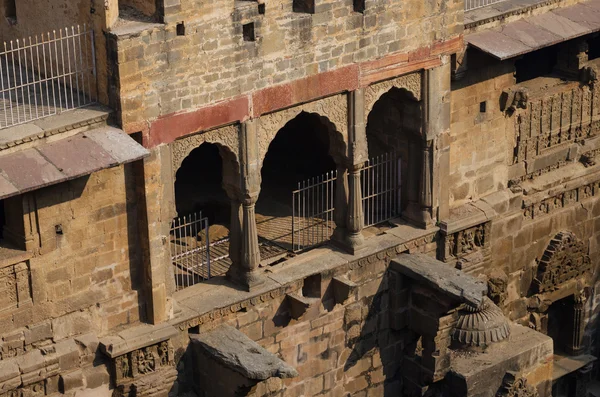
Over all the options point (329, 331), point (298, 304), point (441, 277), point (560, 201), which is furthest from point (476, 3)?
point (298, 304)

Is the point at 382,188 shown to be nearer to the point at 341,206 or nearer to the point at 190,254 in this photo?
the point at 341,206

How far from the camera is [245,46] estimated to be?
65.3 feet

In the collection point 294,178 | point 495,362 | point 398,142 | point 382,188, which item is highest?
point 398,142

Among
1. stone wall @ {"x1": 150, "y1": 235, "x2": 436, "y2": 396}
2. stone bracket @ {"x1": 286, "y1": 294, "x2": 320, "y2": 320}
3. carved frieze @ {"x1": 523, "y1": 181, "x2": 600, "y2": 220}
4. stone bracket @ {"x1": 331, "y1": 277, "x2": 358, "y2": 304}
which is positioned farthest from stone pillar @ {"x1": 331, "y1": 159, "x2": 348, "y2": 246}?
carved frieze @ {"x1": 523, "y1": 181, "x2": 600, "y2": 220}

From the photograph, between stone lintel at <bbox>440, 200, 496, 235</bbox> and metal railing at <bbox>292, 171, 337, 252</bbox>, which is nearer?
metal railing at <bbox>292, 171, 337, 252</bbox>

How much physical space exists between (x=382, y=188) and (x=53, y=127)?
613cm

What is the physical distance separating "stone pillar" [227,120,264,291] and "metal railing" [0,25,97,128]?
2101 millimetres

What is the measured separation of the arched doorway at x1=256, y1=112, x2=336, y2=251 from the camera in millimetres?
22953

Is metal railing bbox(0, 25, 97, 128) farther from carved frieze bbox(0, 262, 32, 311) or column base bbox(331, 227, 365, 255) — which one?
column base bbox(331, 227, 365, 255)

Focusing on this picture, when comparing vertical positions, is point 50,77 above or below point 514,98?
above

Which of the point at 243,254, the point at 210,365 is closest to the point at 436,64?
the point at 243,254

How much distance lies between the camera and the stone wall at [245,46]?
62.2ft

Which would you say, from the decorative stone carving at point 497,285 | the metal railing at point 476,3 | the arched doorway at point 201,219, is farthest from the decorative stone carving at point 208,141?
the decorative stone carving at point 497,285

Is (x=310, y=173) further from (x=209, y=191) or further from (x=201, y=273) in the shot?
(x=201, y=273)
